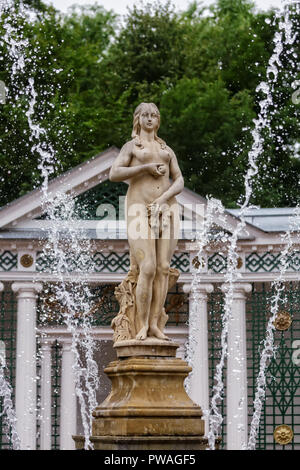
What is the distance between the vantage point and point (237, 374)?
76.5 feet

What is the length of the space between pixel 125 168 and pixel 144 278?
1.26m

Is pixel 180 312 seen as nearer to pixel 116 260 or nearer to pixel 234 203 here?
pixel 116 260

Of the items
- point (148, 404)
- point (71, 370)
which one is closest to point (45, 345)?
point (71, 370)

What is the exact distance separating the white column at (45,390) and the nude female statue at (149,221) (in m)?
10.9

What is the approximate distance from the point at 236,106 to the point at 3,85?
26.4 feet

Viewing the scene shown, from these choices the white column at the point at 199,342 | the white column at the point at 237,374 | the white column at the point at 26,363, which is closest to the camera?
the white column at the point at 26,363

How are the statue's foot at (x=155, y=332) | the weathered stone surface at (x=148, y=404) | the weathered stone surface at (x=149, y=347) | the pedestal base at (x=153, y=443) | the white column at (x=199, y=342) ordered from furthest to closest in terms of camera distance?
the white column at (x=199, y=342) < the statue's foot at (x=155, y=332) < the weathered stone surface at (x=149, y=347) < the weathered stone surface at (x=148, y=404) < the pedestal base at (x=153, y=443)

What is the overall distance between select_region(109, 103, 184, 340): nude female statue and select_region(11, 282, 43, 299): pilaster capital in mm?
10457

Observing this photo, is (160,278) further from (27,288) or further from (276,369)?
(276,369)

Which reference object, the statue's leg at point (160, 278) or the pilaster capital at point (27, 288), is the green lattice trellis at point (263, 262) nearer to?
the pilaster capital at point (27, 288)

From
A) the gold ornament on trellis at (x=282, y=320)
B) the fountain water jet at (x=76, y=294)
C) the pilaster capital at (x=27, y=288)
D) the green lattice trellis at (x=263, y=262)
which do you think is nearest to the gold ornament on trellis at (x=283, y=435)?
the gold ornament on trellis at (x=282, y=320)

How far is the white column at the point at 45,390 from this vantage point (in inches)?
925

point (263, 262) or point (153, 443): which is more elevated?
point (263, 262)

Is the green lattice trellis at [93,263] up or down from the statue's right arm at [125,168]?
up
